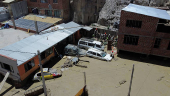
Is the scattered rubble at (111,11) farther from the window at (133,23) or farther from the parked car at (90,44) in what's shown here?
the window at (133,23)

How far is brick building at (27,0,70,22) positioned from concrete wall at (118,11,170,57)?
49.8ft

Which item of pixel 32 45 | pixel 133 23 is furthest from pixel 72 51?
pixel 133 23

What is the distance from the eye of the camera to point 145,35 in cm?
2042

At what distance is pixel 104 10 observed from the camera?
1190 inches

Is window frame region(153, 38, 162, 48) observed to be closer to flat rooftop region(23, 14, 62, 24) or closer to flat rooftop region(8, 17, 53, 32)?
flat rooftop region(8, 17, 53, 32)

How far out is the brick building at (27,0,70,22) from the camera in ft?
102

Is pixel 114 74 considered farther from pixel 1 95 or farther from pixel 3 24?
pixel 3 24

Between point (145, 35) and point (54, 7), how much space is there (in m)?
20.6

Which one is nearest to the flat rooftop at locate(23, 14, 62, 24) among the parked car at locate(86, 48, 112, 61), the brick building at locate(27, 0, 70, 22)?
the brick building at locate(27, 0, 70, 22)

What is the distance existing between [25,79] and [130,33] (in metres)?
15.8

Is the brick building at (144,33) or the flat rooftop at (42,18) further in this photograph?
the flat rooftop at (42,18)

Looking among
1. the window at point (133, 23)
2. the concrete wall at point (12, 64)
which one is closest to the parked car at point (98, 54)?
the window at point (133, 23)

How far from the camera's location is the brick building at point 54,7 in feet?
102

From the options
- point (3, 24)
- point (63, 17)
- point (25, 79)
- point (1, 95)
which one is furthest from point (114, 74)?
point (3, 24)
